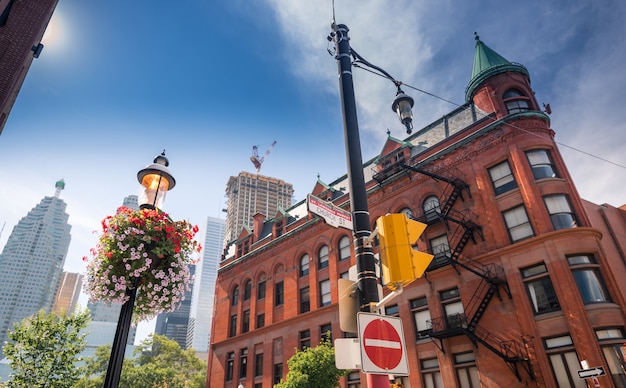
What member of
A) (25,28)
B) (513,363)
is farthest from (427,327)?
(25,28)

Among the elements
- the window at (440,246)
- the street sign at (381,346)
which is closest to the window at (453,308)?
the window at (440,246)

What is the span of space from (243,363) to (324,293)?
1222cm

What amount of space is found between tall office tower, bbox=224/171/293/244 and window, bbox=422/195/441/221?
10403 cm

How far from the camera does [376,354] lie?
5086 mm

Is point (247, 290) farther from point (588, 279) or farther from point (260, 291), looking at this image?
point (588, 279)

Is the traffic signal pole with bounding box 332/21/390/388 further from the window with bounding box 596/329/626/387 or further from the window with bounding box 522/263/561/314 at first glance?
the window with bounding box 522/263/561/314

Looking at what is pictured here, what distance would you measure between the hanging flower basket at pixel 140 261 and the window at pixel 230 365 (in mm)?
33754

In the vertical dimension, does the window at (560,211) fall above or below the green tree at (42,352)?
above

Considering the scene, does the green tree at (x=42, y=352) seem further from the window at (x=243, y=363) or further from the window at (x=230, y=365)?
the window at (x=230, y=365)

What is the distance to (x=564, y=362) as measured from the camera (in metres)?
19.0

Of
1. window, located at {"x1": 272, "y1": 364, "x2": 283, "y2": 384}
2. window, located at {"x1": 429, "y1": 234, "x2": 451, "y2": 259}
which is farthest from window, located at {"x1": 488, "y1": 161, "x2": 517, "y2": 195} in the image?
window, located at {"x1": 272, "y1": 364, "x2": 283, "y2": 384}

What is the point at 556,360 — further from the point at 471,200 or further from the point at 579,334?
the point at 471,200

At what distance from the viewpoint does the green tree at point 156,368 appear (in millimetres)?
52594

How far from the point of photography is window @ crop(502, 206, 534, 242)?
2284 cm
